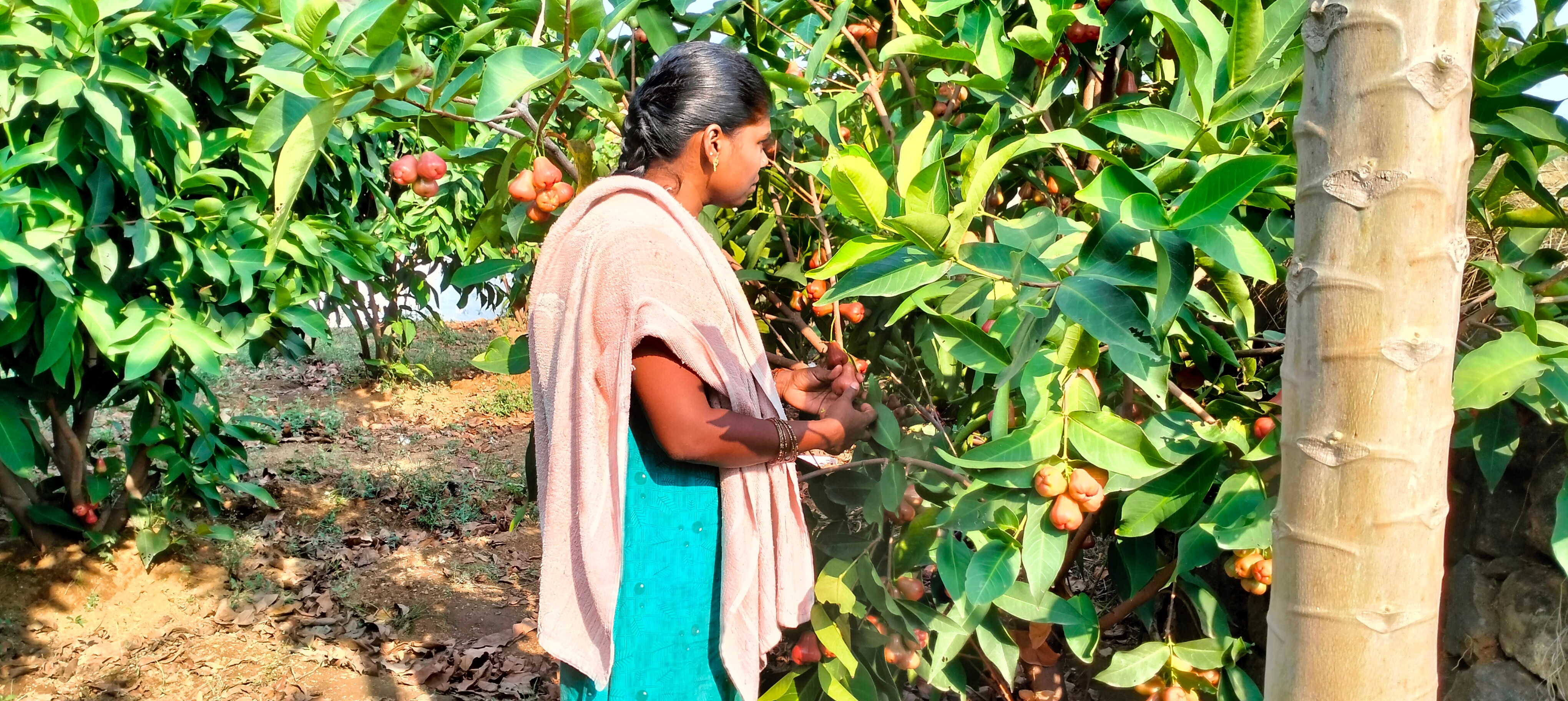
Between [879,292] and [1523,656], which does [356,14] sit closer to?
[879,292]

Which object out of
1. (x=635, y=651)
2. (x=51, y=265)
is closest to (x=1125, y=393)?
(x=635, y=651)

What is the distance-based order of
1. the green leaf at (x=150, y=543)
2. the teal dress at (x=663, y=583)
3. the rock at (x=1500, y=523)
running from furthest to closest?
the green leaf at (x=150, y=543) < the rock at (x=1500, y=523) < the teal dress at (x=663, y=583)

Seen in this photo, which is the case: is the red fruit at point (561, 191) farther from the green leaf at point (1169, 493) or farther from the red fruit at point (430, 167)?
the green leaf at point (1169, 493)

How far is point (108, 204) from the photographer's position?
289cm

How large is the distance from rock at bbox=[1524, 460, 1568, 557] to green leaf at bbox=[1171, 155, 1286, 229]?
125cm

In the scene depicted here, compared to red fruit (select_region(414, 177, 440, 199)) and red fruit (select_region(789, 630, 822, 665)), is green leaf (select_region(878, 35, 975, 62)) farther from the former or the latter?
red fruit (select_region(789, 630, 822, 665))

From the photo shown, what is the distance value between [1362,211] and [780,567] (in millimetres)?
1092

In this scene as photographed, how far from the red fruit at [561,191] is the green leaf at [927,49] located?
1.37 ft

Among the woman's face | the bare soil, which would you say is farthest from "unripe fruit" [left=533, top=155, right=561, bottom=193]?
the bare soil

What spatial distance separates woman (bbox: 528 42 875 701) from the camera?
145 centimetres

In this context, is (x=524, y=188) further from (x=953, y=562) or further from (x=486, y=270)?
(x=953, y=562)

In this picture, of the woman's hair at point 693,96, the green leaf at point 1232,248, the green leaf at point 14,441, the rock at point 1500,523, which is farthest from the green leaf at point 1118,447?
the green leaf at point 14,441

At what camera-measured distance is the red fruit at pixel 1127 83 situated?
2.00 m

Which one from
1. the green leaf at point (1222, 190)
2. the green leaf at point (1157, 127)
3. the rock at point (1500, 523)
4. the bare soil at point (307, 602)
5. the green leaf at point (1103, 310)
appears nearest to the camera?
the green leaf at point (1222, 190)
